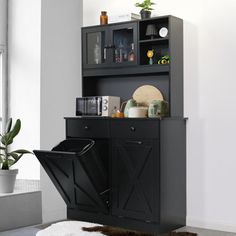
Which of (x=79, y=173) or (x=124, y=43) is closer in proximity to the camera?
(x=79, y=173)

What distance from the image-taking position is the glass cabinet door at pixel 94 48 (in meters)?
5.50

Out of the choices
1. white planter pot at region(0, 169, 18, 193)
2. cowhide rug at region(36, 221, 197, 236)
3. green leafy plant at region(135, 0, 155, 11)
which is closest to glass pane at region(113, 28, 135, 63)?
green leafy plant at region(135, 0, 155, 11)

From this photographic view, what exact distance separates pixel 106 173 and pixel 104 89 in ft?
3.96

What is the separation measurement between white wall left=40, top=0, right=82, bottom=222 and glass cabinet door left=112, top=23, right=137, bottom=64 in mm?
732

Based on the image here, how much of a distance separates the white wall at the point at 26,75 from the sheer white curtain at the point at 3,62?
0.06m

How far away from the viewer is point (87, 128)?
17.4 feet

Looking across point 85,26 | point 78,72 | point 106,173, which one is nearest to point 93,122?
point 106,173

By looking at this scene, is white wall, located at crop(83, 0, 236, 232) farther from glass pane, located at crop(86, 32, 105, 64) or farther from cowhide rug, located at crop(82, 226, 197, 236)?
glass pane, located at crop(86, 32, 105, 64)

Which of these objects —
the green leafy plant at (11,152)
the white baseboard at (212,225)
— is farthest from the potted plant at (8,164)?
the white baseboard at (212,225)

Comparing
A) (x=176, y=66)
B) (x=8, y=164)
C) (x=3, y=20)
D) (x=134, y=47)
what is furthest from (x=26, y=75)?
(x=176, y=66)

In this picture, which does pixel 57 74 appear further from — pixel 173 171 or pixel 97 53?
pixel 173 171

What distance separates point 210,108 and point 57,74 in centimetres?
192

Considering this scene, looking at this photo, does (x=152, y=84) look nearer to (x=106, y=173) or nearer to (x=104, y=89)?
(x=104, y=89)

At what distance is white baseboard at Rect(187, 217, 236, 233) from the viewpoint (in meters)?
4.77
